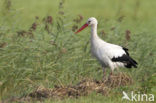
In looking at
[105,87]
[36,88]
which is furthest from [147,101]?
[36,88]

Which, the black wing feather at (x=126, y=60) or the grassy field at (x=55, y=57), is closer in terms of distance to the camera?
the grassy field at (x=55, y=57)

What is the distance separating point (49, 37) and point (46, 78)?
115 centimetres

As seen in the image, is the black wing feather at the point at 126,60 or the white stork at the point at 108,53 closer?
the white stork at the point at 108,53

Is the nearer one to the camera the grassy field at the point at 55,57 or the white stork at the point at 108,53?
the grassy field at the point at 55,57

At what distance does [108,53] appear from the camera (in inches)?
311

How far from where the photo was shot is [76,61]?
27.5 feet

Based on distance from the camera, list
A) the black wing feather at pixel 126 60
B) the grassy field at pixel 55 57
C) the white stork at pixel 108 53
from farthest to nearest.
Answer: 1. the black wing feather at pixel 126 60
2. the white stork at pixel 108 53
3. the grassy field at pixel 55 57

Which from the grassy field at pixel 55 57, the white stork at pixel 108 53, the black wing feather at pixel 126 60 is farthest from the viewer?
the black wing feather at pixel 126 60

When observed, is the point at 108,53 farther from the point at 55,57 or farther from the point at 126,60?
the point at 55,57

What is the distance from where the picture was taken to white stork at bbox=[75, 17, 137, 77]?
7.89 meters

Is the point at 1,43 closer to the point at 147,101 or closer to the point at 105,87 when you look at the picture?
the point at 105,87

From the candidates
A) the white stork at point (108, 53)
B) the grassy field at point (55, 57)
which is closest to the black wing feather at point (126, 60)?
the white stork at point (108, 53)

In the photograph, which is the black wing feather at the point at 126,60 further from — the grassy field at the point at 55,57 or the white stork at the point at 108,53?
the grassy field at the point at 55,57

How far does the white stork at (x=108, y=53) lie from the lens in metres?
7.89
